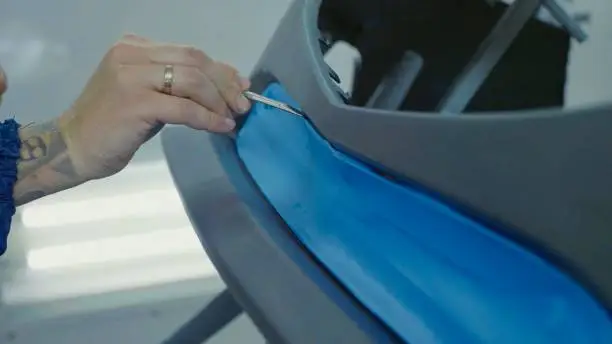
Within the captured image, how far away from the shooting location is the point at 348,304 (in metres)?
0.47

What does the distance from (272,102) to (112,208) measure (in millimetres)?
858

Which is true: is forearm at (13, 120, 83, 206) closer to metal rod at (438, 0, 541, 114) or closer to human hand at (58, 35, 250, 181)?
human hand at (58, 35, 250, 181)

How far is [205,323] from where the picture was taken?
0.83 m

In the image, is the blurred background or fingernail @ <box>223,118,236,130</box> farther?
the blurred background

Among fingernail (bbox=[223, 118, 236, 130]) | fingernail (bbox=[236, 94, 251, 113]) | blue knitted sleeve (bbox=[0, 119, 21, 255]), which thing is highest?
fingernail (bbox=[236, 94, 251, 113])

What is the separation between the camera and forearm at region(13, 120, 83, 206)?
685mm

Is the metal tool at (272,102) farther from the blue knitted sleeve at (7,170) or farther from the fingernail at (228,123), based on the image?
the blue knitted sleeve at (7,170)

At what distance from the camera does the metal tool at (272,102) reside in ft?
1.88

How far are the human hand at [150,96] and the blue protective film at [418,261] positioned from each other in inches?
2.6

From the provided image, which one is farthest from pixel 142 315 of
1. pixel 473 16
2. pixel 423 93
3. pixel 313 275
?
pixel 313 275

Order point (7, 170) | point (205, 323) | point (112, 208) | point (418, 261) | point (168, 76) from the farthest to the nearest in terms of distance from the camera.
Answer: point (112, 208) → point (205, 323) → point (7, 170) → point (168, 76) → point (418, 261)

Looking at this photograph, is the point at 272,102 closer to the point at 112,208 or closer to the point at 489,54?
the point at 489,54

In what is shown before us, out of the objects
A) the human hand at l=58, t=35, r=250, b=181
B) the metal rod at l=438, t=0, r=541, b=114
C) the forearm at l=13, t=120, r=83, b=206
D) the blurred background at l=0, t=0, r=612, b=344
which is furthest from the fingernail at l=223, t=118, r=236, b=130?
the blurred background at l=0, t=0, r=612, b=344

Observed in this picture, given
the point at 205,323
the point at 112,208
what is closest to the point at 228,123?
the point at 205,323
